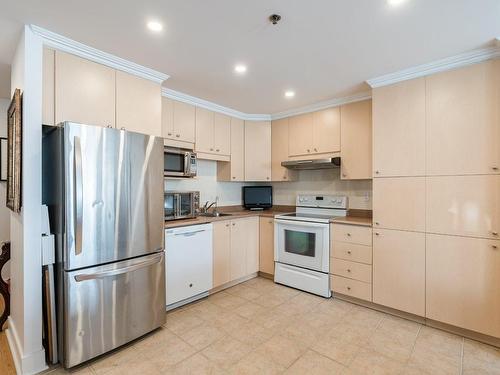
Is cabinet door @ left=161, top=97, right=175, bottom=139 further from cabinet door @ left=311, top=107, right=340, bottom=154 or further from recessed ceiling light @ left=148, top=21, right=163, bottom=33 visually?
cabinet door @ left=311, top=107, right=340, bottom=154

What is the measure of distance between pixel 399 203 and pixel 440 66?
1.29m

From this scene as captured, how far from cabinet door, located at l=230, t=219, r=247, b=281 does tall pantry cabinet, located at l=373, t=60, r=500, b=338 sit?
1.60m

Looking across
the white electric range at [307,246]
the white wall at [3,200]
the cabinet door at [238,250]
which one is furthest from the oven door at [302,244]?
the white wall at [3,200]

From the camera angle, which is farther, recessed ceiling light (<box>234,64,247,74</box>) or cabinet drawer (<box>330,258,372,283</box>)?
cabinet drawer (<box>330,258,372,283</box>)

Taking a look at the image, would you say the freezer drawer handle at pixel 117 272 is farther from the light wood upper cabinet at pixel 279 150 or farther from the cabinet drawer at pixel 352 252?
the light wood upper cabinet at pixel 279 150

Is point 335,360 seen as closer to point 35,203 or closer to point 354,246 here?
point 354,246

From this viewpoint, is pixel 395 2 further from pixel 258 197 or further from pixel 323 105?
pixel 258 197

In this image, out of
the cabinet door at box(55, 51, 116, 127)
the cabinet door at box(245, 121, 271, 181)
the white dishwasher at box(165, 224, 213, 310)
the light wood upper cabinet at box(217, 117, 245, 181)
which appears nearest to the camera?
the cabinet door at box(55, 51, 116, 127)

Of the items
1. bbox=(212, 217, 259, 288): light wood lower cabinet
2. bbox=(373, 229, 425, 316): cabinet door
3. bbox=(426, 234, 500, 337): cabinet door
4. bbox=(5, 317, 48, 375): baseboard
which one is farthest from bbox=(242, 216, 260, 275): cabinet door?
bbox=(5, 317, 48, 375): baseboard

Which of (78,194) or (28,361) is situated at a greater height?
(78,194)

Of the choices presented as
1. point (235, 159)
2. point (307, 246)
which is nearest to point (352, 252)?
point (307, 246)

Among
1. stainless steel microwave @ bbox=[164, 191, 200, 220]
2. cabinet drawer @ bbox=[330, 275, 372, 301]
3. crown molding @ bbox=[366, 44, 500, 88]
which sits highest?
crown molding @ bbox=[366, 44, 500, 88]

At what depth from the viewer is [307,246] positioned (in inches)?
127

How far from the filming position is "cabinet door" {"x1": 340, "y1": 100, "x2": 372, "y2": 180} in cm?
304
